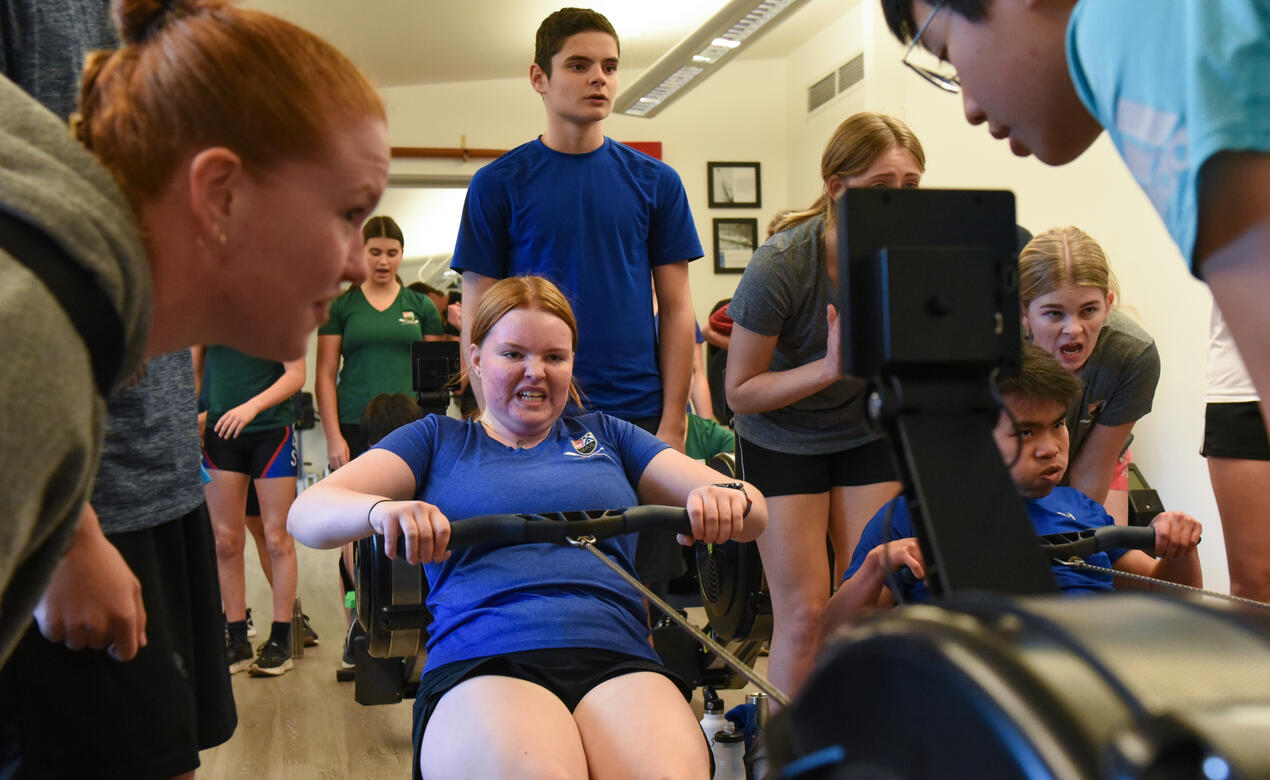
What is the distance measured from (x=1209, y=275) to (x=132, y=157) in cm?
76

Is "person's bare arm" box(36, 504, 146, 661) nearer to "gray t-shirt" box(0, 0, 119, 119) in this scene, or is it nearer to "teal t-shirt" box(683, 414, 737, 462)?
"gray t-shirt" box(0, 0, 119, 119)

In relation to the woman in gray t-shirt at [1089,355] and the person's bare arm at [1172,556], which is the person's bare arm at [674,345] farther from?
the person's bare arm at [1172,556]

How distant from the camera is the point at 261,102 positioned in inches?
33.2

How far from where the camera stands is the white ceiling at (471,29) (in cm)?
629

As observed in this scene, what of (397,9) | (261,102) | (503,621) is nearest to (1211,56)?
(261,102)

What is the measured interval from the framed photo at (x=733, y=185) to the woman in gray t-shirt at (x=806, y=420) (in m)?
6.40

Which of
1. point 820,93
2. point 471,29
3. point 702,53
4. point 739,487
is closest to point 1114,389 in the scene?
point 739,487

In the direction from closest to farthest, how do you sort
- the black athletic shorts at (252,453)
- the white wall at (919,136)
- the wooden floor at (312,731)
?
1. the wooden floor at (312,731)
2. the black athletic shorts at (252,453)
3. the white wall at (919,136)

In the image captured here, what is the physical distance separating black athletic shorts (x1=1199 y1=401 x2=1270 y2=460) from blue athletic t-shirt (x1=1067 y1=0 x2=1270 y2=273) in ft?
5.35

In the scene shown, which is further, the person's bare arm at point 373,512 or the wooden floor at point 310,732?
the wooden floor at point 310,732

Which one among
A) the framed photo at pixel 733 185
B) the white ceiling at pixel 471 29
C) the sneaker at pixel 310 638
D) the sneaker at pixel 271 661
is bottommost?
the sneaker at pixel 310 638

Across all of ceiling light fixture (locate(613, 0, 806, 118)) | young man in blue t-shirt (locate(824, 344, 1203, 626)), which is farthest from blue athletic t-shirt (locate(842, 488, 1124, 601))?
ceiling light fixture (locate(613, 0, 806, 118))

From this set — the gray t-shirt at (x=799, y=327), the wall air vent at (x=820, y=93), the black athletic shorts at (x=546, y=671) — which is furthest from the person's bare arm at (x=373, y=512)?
the wall air vent at (x=820, y=93)

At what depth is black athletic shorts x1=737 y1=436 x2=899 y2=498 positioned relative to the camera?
2.28 m
